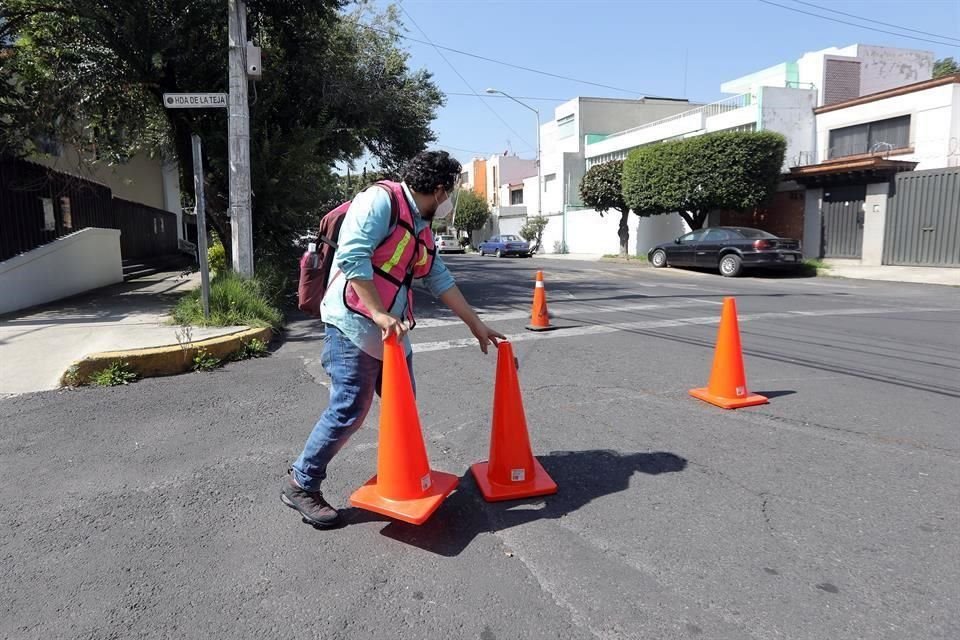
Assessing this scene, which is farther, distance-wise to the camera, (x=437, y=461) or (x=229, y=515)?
(x=437, y=461)

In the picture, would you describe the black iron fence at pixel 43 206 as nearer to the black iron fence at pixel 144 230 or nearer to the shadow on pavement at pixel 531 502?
the black iron fence at pixel 144 230

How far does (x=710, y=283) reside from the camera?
15.6 meters

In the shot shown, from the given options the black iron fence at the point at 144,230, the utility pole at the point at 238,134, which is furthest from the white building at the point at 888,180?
the black iron fence at the point at 144,230

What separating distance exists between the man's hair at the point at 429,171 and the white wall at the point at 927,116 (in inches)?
812

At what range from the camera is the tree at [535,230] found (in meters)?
38.9

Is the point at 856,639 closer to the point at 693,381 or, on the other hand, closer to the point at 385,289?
the point at 385,289

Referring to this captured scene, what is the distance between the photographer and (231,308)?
7680 mm

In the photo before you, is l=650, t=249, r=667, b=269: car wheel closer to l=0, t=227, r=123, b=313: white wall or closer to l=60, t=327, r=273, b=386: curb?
l=0, t=227, r=123, b=313: white wall

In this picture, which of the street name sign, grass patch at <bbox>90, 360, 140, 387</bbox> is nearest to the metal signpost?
the street name sign

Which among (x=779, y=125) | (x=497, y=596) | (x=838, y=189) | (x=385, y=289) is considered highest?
(x=779, y=125)

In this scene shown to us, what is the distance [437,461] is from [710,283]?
43.4 feet

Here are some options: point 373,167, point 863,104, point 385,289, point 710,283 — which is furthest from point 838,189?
point 385,289

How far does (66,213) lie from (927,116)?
2228cm

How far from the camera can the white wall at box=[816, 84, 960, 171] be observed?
1809 centimetres
